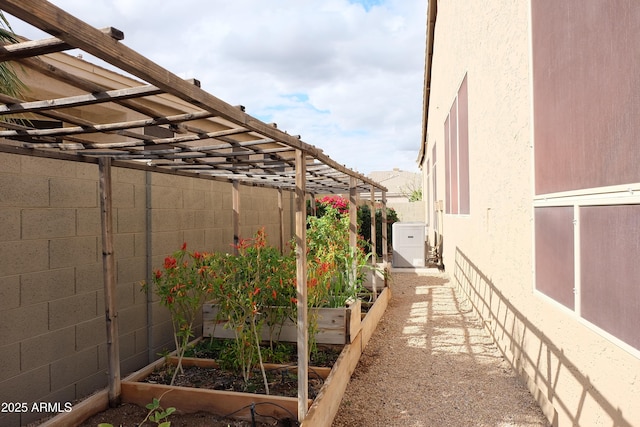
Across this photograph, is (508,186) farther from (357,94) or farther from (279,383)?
(357,94)

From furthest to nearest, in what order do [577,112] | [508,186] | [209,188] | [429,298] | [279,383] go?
[429,298] → [209,188] → [508,186] → [279,383] → [577,112]

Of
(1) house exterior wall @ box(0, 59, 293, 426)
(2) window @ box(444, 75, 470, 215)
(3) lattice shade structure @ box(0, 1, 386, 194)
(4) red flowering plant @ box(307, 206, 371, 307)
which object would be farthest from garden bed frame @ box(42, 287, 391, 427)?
(2) window @ box(444, 75, 470, 215)

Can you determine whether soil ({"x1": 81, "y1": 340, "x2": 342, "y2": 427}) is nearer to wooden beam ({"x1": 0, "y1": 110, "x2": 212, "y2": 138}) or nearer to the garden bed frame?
the garden bed frame

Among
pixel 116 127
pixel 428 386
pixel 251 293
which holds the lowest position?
pixel 428 386

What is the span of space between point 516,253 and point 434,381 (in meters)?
1.24

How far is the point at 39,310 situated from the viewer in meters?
2.87

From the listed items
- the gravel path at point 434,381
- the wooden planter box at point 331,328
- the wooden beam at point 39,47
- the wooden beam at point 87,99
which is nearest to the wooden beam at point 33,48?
the wooden beam at point 39,47

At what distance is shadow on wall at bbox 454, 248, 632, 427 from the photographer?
231 centimetres

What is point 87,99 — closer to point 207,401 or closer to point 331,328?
point 207,401

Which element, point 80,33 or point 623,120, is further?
point 623,120

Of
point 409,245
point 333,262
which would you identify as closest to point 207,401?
point 333,262

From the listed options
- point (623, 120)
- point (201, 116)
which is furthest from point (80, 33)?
point (623, 120)

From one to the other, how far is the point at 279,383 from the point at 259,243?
3.44 feet

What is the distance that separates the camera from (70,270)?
3107mm
